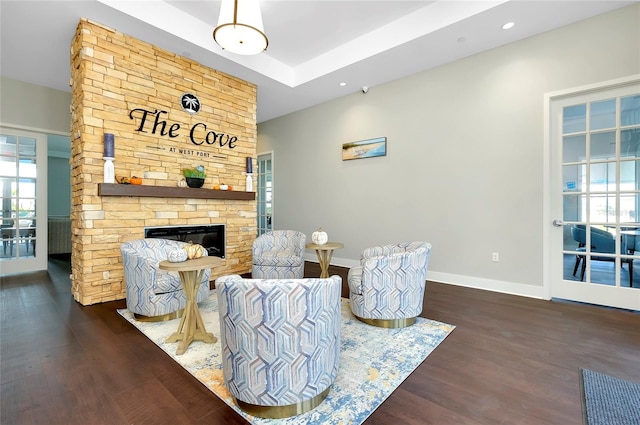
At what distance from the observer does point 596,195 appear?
333cm

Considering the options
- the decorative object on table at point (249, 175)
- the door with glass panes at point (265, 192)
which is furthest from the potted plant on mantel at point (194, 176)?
the door with glass panes at point (265, 192)

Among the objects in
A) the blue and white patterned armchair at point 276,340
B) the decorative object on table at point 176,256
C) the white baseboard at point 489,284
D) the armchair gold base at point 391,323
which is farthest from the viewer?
the white baseboard at point 489,284

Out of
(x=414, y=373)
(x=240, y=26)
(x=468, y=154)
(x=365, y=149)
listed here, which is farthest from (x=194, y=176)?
(x=468, y=154)

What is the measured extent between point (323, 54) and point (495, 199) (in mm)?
3292

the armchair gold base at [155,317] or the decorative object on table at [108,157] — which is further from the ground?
the decorative object on table at [108,157]

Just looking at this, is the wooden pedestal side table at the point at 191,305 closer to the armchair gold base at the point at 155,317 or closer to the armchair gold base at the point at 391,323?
the armchair gold base at the point at 155,317

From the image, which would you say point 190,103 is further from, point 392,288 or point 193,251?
point 392,288

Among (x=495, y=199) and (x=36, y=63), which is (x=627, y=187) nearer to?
(x=495, y=199)

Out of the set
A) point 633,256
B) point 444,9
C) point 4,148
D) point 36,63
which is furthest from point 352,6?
point 4,148

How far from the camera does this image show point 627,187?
317 cm

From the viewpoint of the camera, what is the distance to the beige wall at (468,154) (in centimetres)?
342

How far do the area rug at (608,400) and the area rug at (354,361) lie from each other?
2.96 ft

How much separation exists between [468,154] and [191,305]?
3.87m

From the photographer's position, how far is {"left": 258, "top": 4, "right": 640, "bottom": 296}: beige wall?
342cm
